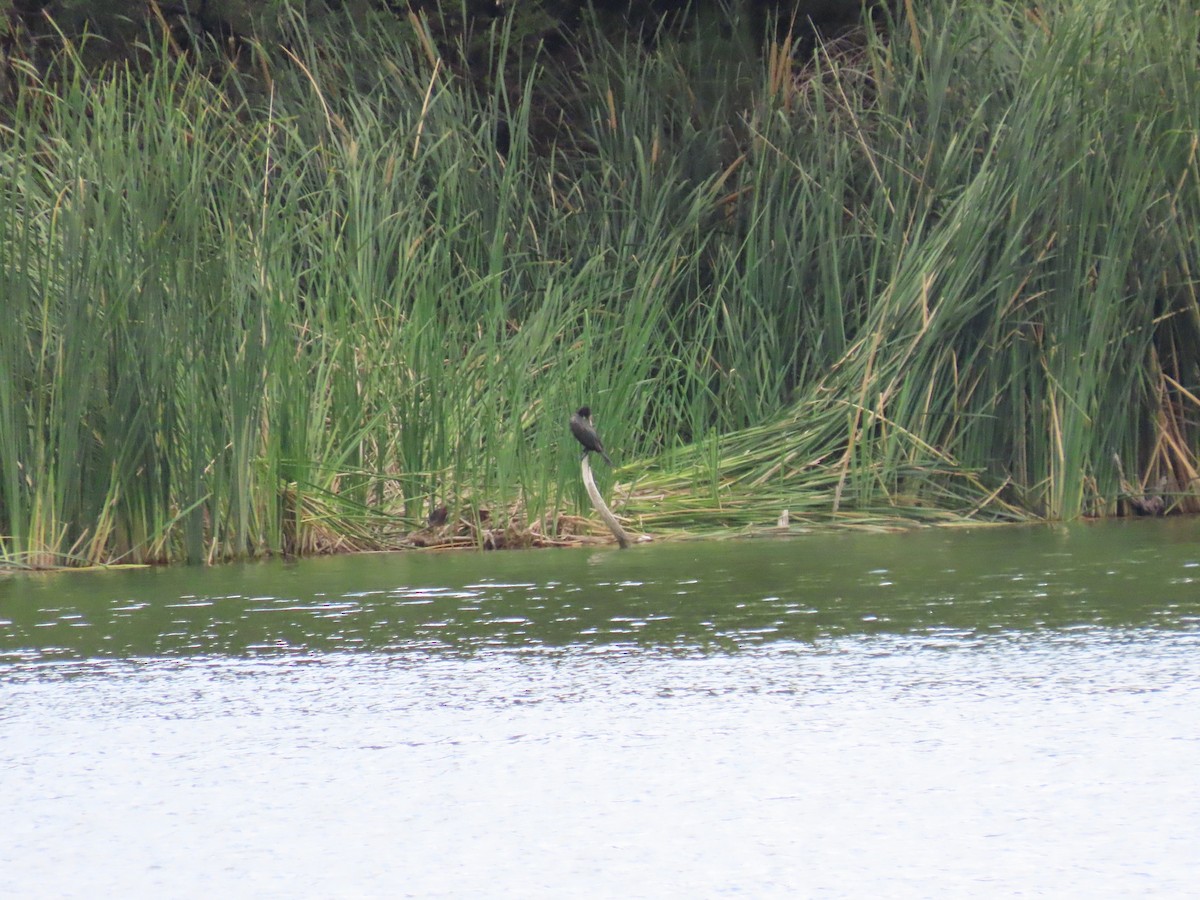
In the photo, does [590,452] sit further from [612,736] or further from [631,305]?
[612,736]

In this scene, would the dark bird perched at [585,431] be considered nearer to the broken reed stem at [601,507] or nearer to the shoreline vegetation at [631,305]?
the broken reed stem at [601,507]

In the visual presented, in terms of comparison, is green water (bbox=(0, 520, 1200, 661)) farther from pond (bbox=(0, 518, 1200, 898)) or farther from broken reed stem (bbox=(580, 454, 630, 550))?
broken reed stem (bbox=(580, 454, 630, 550))

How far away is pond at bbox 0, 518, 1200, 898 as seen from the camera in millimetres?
2367

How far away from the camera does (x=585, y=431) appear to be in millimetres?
5938

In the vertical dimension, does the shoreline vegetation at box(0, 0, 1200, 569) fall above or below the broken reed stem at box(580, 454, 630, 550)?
above

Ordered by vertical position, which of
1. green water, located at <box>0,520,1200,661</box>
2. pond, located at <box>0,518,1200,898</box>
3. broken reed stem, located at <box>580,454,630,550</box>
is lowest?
pond, located at <box>0,518,1200,898</box>

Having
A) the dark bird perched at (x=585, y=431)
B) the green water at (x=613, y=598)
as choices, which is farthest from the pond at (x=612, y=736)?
the dark bird perched at (x=585, y=431)

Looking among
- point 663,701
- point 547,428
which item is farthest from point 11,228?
point 663,701

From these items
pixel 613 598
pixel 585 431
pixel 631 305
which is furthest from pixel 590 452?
pixel 613 598

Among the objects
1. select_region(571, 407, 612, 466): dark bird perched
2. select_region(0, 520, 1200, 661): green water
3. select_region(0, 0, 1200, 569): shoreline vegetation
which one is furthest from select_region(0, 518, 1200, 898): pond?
select_region(571, 407, 612, 466): dark bird perched

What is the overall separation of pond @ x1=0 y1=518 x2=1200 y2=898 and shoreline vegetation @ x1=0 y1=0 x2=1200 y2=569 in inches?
35.2

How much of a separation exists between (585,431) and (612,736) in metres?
2.96

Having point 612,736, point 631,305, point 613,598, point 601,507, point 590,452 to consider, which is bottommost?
point 612,736

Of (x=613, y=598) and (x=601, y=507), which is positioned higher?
(x=601, y=507)
